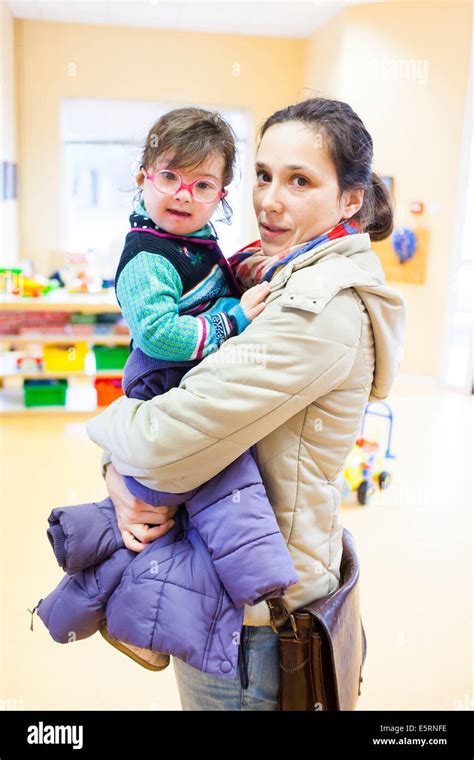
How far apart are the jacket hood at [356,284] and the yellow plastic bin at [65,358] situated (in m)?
4.30

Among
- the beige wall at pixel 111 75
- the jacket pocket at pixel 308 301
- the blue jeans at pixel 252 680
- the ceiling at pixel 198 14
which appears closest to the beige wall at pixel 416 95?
the ceiling at pixel 198 14

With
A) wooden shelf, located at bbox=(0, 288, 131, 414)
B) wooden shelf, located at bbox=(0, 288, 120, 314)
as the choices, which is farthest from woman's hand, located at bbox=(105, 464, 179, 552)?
wooden shelf, located at bbox=(0, 288, 131, 414)

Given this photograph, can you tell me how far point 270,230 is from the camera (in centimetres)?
124

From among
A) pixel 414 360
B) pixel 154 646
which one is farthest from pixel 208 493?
pixel 414 360

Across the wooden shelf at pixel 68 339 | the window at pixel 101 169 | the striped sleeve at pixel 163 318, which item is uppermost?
the window at pixel 101 169

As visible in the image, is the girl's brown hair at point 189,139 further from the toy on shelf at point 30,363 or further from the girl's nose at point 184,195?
the toy on shelf at point 30,363

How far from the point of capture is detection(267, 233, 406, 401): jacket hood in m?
1.04

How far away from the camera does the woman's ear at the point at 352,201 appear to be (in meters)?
1.22

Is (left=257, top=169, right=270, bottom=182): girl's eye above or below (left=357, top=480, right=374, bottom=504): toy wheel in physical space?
above

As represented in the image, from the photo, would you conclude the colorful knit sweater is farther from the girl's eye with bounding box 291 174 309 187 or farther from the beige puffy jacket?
the girl's eye with bounding box 291 174 309 187

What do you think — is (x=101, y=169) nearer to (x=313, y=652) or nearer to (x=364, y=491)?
(x=364, y=491)

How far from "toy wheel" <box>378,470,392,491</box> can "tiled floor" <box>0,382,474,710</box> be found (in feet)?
0.20

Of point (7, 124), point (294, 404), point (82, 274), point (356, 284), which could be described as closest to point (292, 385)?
point (294, 404)
